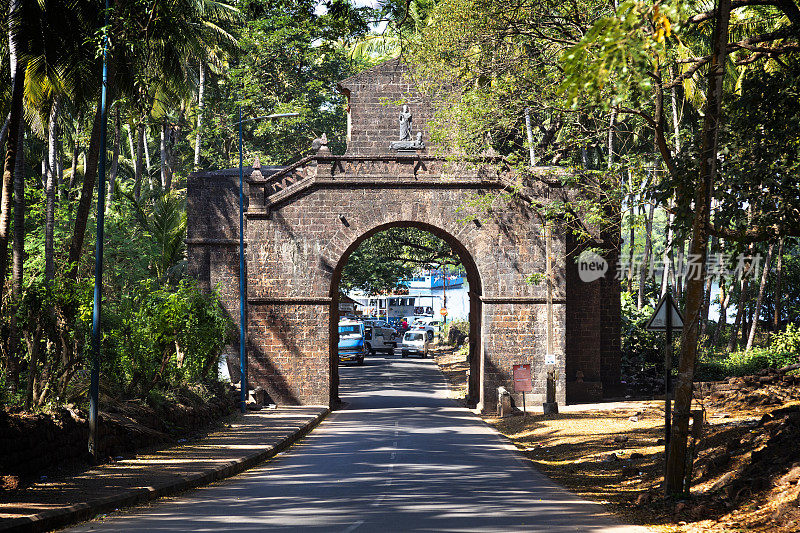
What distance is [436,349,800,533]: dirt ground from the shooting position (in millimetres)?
10344

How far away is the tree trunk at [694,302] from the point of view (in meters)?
11.3

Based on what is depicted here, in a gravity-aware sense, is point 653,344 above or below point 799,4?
below

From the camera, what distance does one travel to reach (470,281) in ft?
104

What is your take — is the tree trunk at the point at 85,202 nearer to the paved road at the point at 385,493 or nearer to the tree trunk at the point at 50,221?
the tree trunk at the point at 50,221

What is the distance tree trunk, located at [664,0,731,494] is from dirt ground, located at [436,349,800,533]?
38 centimetres

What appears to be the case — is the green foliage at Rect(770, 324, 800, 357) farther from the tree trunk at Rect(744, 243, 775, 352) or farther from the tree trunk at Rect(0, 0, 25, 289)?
the tree trunk at Rect(0, 0, 25, 289)

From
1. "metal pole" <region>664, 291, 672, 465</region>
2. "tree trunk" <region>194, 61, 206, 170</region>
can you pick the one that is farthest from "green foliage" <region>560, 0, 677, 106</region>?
"tree trunk" <region>194, 61, 206, 170</region>

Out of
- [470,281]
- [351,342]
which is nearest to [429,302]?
[351,342]

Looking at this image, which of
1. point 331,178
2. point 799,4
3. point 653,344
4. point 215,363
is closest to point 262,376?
point 215,363

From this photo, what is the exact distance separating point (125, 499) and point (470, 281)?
2132 cm

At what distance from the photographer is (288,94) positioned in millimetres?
45625

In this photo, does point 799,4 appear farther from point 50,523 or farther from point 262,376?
point 262,376

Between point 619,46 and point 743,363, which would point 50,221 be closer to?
point 743,363

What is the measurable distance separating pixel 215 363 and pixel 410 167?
341 inches
